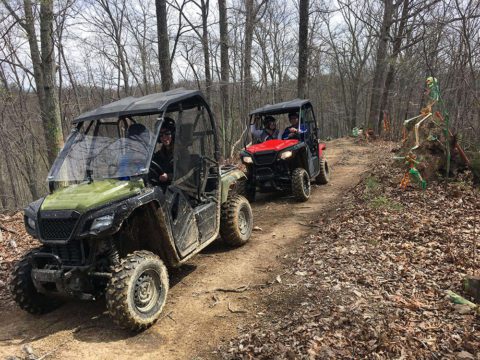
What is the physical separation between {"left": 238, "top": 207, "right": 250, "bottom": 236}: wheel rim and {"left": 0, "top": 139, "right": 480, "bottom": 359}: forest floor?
0.25 metres

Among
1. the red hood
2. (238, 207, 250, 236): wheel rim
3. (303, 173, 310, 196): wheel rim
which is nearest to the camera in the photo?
(238, 207, 250, 236): wheel rim

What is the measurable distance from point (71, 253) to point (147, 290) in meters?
0.86

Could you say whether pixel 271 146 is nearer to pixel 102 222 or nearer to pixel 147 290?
pixel 147 290

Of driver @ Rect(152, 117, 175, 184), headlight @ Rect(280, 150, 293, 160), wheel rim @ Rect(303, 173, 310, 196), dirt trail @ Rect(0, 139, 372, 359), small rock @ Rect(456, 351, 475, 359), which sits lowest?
dirt trail @ Rect(0, 139, 372, 359)

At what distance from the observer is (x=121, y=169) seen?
4477mm

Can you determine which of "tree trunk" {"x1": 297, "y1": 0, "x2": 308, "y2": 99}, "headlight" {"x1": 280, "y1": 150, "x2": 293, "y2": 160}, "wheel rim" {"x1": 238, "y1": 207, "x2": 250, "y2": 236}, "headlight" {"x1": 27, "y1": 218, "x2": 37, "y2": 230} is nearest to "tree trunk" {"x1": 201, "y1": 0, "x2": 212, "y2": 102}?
"tree trunk" {"x1": 297, "y1": 0, "x2": 308, "y2": 99}

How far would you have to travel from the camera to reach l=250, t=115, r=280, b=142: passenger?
9477 millimetres

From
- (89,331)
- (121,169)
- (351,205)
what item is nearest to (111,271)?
(89,331)

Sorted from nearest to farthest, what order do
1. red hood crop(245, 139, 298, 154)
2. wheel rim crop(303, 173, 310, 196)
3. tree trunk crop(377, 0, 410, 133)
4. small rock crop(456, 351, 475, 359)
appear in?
small rock crop(456, 351, 475, 359), red hood crop(245, 139, 298, 154), wheel rim crop(303, 173, 310, 196), tree trunk crop(377, 0, 410, 133)

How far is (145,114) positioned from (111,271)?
6.35ft

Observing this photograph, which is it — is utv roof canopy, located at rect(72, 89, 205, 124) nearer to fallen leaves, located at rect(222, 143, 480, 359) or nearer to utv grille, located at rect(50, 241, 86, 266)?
utv grille, located at rect(50, 241, 86, 266)

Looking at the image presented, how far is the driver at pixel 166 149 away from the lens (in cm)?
488

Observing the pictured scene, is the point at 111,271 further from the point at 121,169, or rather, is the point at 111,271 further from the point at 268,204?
the point at 268,204

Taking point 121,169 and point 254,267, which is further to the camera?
point 254,267
